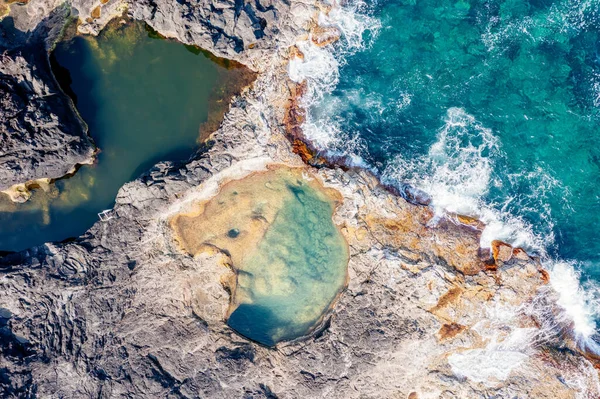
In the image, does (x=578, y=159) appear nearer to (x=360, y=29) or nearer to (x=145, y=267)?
(x=360, y=29)

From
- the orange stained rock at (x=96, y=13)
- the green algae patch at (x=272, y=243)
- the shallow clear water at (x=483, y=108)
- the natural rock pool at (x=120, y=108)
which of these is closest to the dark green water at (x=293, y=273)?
the green algae patch at (x=272, y=243)

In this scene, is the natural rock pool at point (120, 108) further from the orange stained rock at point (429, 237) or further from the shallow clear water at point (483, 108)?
the orange stained rock at point (429, 237)

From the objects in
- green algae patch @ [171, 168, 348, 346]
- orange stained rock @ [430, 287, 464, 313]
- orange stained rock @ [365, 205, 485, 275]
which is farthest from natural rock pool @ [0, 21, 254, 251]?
orange stained rock @ [430, 287, 464, 313]

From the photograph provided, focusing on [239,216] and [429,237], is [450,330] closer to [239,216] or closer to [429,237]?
[429,237]

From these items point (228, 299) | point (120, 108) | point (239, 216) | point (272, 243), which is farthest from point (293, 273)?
point (120, 108)

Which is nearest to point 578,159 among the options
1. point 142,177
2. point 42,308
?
point 142,177

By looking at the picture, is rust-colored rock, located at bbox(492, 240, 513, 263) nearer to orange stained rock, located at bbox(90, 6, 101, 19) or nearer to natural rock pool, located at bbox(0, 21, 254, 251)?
natural rock pool, located at bbox(0, 21, 254, 251)
